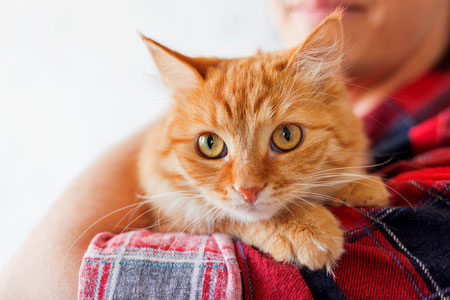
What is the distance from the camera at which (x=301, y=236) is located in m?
0.95

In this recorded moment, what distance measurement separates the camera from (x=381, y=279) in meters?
0.87

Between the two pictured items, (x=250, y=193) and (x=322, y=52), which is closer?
(x=250, y=193)

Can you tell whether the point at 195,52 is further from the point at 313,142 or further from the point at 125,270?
the point at 125,270

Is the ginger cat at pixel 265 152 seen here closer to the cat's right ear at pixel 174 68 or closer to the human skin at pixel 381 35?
the cat's right ear at pixel 174 68

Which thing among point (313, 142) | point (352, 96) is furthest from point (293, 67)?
point (352, 96)

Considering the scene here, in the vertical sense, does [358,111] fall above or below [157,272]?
above

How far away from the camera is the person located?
3.26 ft

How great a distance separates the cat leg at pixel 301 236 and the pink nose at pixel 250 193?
10cm

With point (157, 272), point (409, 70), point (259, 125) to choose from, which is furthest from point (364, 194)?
point (409, 70)

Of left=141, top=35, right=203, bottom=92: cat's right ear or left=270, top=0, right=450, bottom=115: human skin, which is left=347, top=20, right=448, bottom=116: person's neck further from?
left=141, top=35, right=203, bottom=92: cat's right ear

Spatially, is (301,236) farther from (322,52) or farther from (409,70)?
(409,70)

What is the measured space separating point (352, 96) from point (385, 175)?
2.20 feet

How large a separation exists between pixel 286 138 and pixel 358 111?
900 mm

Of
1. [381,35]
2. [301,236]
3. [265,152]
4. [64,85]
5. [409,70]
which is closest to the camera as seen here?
[301,236]
